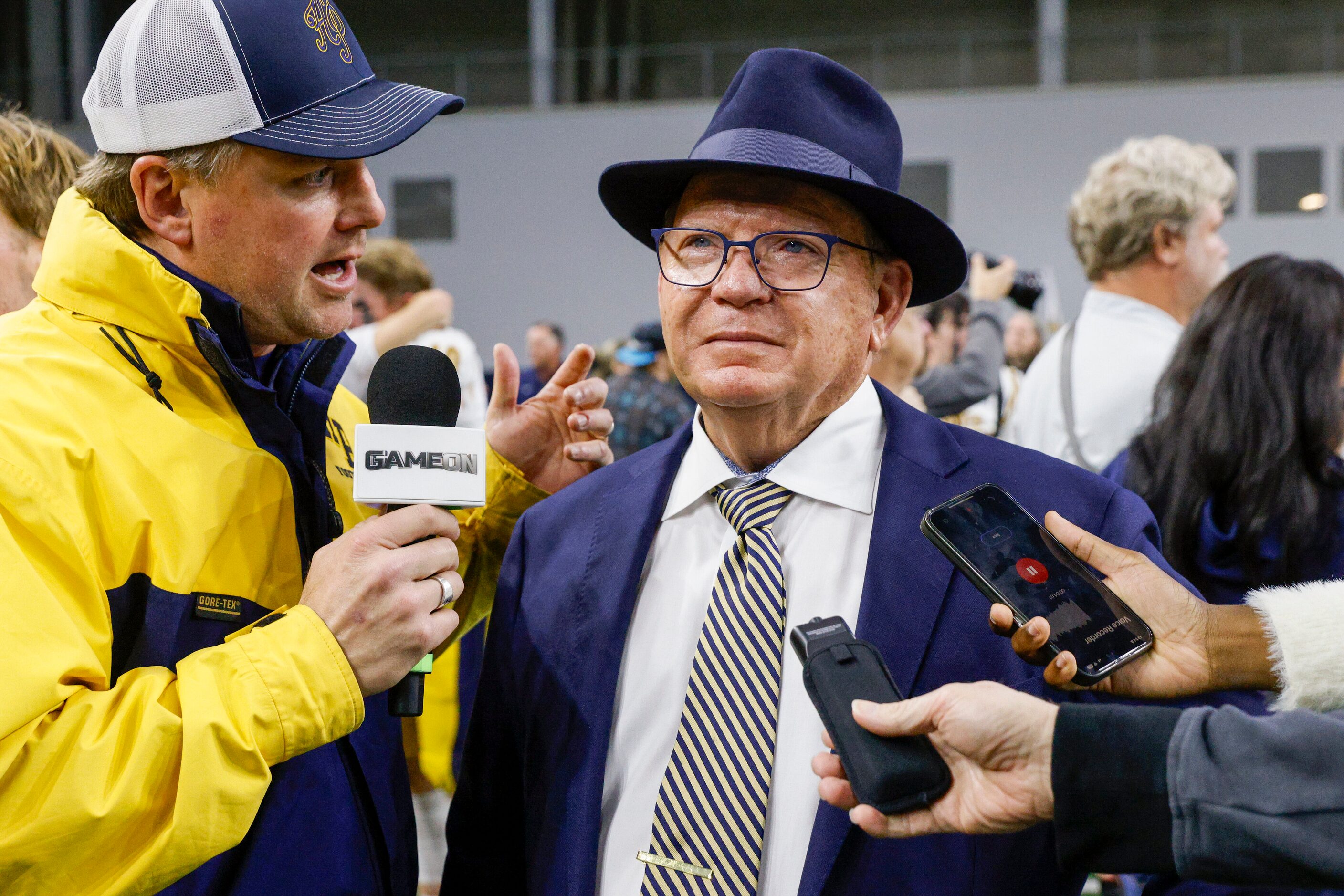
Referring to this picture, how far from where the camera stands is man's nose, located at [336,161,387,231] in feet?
5.66

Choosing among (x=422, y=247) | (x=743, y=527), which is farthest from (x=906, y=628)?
(x=422, y=247)

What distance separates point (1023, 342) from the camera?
24.0ft

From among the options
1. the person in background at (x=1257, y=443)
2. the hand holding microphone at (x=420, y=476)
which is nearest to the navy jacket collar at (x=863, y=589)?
the hand holding microphone at (x=420, y=476)

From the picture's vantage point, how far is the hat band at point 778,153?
169 centimetres

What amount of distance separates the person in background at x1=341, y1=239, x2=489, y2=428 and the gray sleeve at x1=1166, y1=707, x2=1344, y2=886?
143 inches

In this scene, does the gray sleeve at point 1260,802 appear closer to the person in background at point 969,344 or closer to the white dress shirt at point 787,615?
the white dress shirt at point 787,615

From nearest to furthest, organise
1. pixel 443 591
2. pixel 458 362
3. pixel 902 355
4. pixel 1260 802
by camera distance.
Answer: pixel 1260 802 < pixel 443 591 < pixel 902 355 < pixel 458 362

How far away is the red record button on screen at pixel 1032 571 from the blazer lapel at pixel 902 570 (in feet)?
0.49

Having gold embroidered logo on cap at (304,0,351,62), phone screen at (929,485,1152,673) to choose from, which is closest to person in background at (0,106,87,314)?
gold embroidered logo on cap at (304,0,351,62)

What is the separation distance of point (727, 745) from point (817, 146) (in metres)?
0.90

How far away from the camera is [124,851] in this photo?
4.38ft

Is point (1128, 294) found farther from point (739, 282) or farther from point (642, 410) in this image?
point (642, 410)

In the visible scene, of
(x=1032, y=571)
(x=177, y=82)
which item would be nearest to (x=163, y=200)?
(x=177, y=82)

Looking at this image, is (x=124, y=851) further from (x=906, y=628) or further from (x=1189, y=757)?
(x=1189, y=757)
